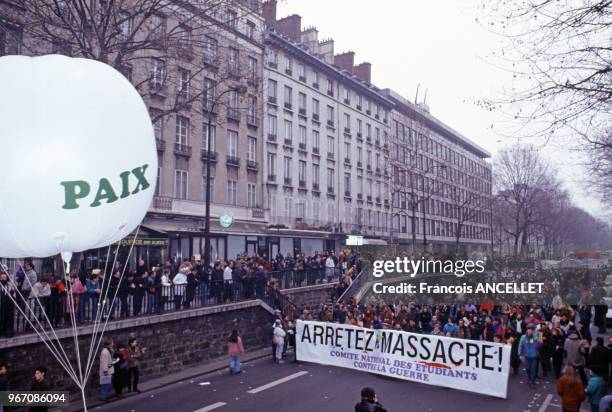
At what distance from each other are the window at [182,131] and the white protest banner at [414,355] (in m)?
18.4

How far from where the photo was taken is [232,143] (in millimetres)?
37750

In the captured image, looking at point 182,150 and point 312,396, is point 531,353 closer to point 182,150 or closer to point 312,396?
point 312,396

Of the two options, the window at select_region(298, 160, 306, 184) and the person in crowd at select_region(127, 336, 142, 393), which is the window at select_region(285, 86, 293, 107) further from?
the person in crowd at select_region(127, 336, 142, 393)

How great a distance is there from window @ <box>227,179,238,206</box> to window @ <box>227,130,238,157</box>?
204cm

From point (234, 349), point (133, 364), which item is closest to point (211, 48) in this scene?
point (234, 349)

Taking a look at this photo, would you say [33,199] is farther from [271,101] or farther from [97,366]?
[271,101]

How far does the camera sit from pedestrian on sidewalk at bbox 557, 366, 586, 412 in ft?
34.9

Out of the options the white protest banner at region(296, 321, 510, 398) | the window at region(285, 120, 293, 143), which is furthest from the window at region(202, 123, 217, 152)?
the white protest banner at region(296, 321, 510, 398)

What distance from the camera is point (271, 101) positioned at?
41.8 metres

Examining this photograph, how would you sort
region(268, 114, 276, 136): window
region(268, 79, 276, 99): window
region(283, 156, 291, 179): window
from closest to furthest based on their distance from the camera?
region(268, 114, 276, 136): window < region(268, 79, 276, 99): window < region(283, 156, 291, 179): window

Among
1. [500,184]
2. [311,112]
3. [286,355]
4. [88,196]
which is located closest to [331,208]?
[311,112]

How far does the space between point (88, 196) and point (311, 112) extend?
134ft

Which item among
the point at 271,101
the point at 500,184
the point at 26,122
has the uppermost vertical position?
the point at 271,101

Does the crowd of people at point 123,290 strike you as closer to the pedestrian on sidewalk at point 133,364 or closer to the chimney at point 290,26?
the pedestrian on sidewalk at point 133,364
